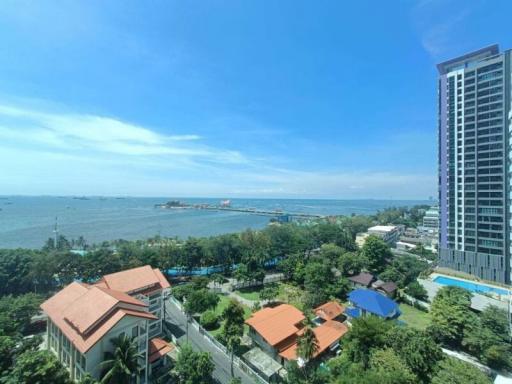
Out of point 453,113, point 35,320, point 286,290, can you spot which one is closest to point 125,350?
point 35,320

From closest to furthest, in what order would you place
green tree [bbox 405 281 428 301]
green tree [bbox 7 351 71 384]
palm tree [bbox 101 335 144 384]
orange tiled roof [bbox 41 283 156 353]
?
green tree [bbox 7 351 71 384] < palm tree [bbox 101 335 144 384] < orange tiled roof [bbox 41 283 156 353] < green tree [bbox 405 281 428 301]

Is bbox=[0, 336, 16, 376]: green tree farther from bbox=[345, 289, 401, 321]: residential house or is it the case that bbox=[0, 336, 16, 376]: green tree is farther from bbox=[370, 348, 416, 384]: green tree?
bbox=[345, 289, 401, 321]: residential house

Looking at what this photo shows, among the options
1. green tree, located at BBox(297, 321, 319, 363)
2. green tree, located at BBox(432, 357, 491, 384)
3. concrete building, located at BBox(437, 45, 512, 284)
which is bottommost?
green tree, located at BBox(297, 321, 319, 363)

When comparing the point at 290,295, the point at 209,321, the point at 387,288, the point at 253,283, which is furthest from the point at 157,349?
the point at 387,288

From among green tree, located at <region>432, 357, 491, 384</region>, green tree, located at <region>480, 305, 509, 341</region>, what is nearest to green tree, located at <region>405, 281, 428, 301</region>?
green tree, located at <region>480, 305, 509, 341</region>

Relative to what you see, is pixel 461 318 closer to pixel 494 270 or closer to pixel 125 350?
pixel 494 270

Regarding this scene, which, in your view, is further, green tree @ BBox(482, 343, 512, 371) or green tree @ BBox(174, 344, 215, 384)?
green tree @ BBox(482, 343, 512, 371)
